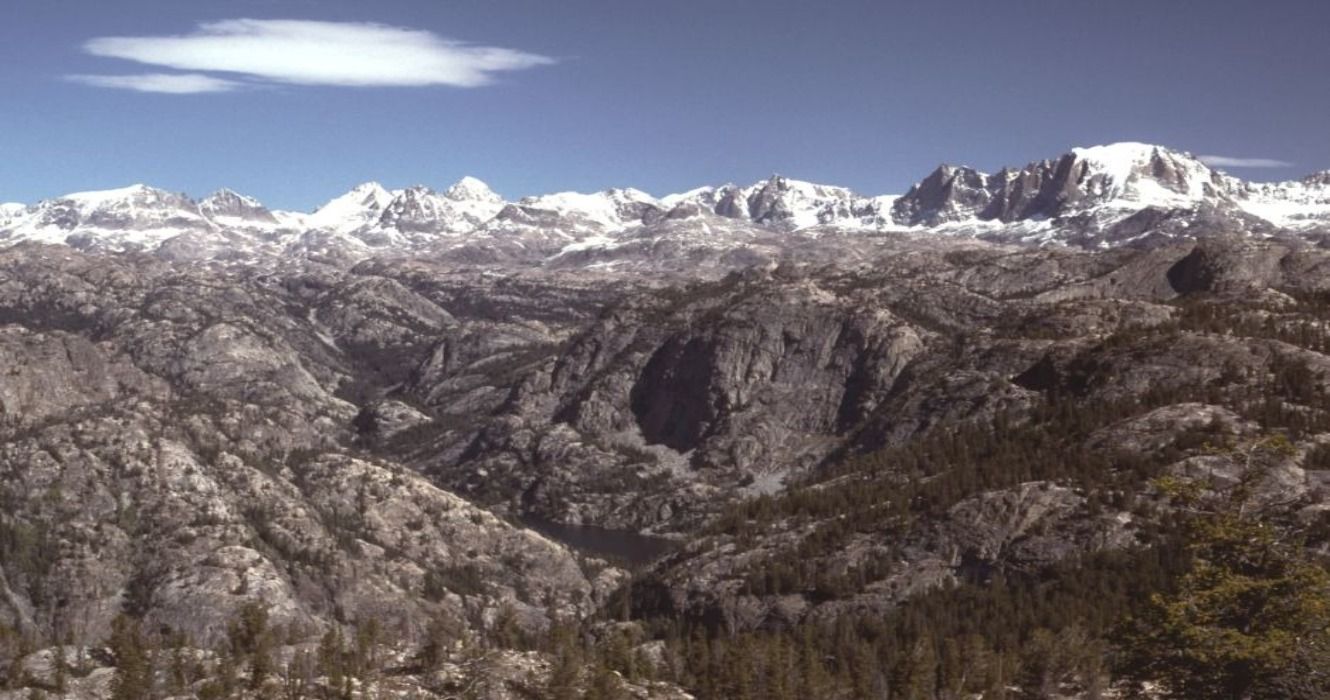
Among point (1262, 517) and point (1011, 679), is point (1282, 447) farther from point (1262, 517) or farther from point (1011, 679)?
point (1011, 679)

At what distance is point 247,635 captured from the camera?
149375mm

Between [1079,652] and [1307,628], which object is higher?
[1307,628]

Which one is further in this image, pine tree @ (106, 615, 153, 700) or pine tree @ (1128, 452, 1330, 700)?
pine tree @ (106, 615, 153, 700)

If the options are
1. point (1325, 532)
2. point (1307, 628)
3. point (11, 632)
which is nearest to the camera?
point (1307, 628)

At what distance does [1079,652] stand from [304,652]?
9238 centimetres

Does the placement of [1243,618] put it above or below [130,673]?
above

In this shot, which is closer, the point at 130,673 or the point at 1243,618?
the point at 1243,618

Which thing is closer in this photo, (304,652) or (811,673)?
(304,652)

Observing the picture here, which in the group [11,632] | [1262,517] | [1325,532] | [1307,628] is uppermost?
[1262,517]

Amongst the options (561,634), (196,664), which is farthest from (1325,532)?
(196,664)

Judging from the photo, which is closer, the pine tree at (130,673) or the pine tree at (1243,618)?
the pine tree at (1243,618)

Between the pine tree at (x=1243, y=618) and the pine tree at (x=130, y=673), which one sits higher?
the pine tree at (x=1243, y=618)

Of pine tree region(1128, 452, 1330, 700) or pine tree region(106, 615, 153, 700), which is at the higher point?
pine tree region(1128, 452, 1330, 700)

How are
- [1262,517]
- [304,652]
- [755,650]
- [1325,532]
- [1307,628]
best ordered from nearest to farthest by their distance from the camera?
1. [1307,628]
2. [1262,517]
3. [304,652]
4. [755,650]
5. [1325,532]
